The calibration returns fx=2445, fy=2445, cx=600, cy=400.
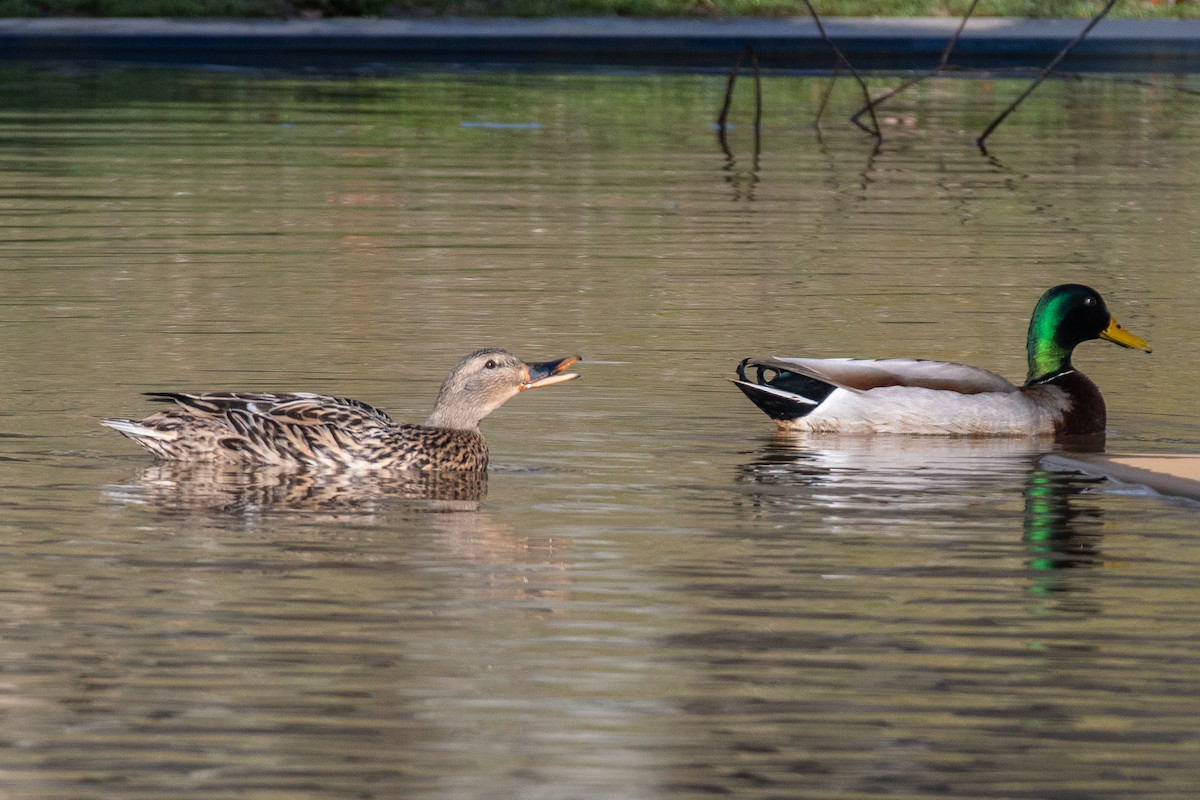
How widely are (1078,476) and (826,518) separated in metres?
1.61

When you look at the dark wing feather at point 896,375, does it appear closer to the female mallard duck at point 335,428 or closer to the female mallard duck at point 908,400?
the female mallard duck at point 908,400

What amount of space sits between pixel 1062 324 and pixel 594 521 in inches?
147

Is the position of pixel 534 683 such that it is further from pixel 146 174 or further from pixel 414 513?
pixel 146 174

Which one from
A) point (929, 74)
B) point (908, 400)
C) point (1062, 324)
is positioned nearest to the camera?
point (908, 400)

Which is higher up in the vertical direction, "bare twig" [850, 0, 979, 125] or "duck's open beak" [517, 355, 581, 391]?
A: "bare twig" [850, 0, 979, 125]

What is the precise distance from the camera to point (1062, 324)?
39.2 feet

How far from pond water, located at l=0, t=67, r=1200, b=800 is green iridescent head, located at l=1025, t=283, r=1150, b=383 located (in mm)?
425

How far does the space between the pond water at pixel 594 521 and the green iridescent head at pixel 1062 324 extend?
43cm

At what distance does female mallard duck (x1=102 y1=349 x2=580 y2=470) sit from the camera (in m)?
9.89

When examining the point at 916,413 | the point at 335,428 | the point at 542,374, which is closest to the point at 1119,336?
the point at 916,413

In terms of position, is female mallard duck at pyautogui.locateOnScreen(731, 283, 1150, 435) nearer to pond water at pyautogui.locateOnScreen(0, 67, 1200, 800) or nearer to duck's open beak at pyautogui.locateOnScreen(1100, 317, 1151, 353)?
pond water at pyautogui.locateOnScreen(0, 67, 1200, 800)

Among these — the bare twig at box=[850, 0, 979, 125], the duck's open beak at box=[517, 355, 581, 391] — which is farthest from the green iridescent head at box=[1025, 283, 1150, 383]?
the bare twig at box=[850, 0, 979, 125]

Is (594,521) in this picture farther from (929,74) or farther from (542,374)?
(929,74)

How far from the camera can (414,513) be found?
30.7 ft
